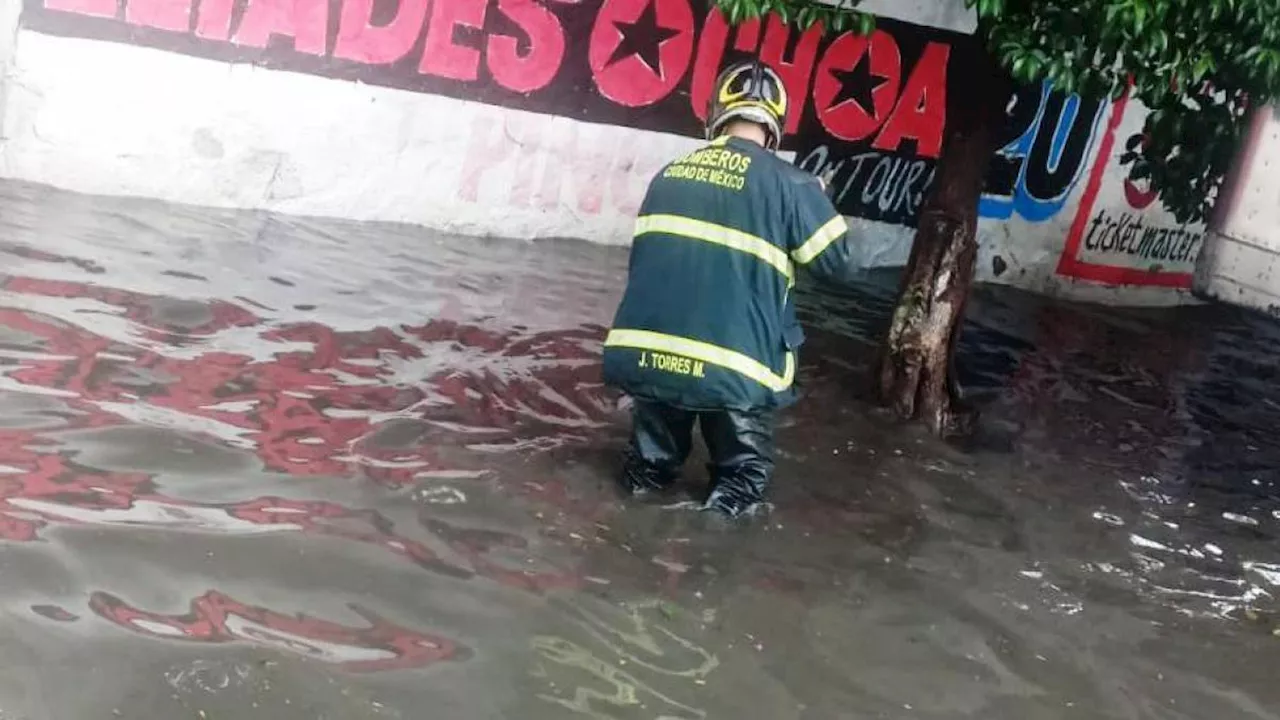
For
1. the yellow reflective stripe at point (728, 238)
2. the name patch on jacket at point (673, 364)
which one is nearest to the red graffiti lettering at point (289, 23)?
the yellow reflective stripe at point (728, 238)

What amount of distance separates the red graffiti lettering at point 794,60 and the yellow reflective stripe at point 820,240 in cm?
522

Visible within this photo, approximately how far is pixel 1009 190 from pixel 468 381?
6.38 metres

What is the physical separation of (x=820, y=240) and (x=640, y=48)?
4907 millimetres

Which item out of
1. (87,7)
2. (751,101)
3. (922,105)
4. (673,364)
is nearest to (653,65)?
(922,105)

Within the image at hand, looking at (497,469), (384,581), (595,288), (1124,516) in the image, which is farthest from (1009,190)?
(384,581)

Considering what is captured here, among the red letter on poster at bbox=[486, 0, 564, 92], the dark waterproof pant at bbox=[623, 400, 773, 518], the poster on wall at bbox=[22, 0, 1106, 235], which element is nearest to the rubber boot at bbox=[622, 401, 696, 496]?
the dark waterproof pant at bbox=[623, 400, 773, 518]

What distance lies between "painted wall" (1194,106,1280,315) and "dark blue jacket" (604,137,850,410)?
327 inches

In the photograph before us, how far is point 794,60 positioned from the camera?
9.86 m

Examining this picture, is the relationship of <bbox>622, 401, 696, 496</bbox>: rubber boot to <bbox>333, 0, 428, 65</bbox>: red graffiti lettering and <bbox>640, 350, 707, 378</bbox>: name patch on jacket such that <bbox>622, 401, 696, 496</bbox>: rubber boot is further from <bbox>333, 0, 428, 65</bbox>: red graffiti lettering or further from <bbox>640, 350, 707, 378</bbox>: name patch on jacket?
<bbox>333, 0, 428, 65</bbox>: red graffiti lettering

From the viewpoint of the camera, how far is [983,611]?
4656 mm

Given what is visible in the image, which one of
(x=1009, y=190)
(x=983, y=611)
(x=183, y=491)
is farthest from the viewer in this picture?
A: (x=1009, y=190)

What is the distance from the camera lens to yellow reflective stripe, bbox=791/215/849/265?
15.6 feet

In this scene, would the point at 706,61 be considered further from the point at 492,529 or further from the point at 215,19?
the point at 492,529

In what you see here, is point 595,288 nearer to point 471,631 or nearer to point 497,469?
point 497,469
